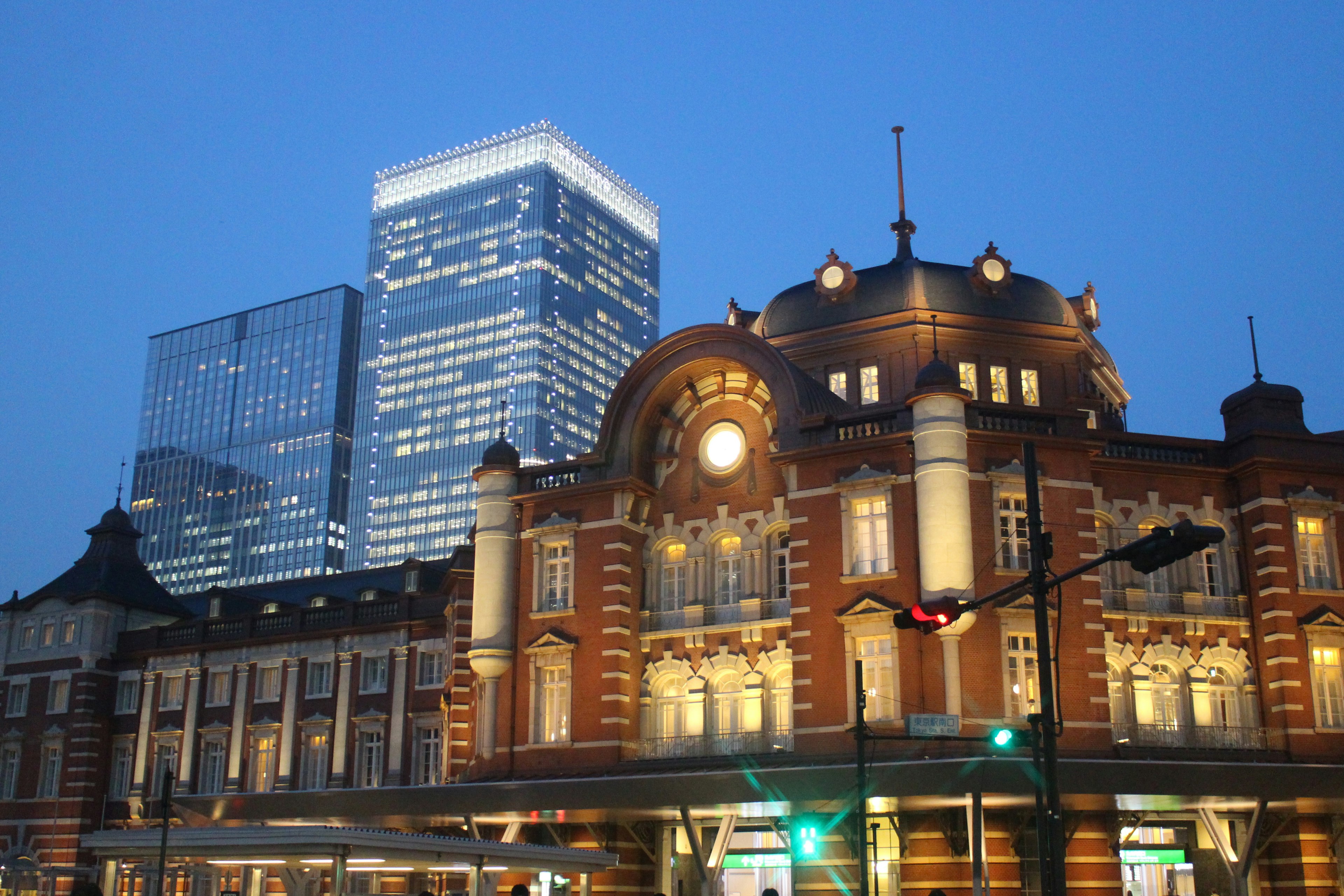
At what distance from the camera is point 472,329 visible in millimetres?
139500

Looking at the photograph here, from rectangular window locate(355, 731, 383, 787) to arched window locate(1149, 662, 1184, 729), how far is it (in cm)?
2874

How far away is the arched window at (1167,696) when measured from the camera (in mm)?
36125

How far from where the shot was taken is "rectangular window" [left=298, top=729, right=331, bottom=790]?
53406 mm

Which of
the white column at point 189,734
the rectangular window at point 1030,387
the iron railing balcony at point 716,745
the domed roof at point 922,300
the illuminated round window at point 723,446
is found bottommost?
the iron railing balcony at point 716,745

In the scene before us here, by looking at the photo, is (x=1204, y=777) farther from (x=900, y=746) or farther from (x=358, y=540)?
(x=358, y=540)

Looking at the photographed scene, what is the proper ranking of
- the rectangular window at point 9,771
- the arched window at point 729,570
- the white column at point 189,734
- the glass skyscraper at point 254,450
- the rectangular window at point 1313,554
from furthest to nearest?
the glass skyscraper at point 254,450 < the rectangular window at point 9,771 < the white column at point 189,734 < the arched window at point 729,570 < the rectangular window at point 1313,554

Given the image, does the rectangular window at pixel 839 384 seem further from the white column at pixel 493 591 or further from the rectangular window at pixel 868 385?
the white column at pixel 493 591

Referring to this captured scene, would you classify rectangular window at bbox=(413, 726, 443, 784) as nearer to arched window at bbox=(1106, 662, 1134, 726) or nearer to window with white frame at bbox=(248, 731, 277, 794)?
window with white frame at bbox=(248, 731, 277, 794)

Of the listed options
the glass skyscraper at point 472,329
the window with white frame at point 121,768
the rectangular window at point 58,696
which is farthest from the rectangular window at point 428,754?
the glass skyscraper at point 472,329

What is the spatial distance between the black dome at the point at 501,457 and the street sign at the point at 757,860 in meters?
13.2

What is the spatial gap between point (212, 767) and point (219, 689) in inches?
123

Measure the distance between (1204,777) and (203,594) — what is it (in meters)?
52.6

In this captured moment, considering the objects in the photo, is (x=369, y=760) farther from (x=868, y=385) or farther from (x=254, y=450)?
(x=254, y=450)

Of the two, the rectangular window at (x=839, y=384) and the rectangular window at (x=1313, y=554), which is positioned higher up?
the rectangular window at (x=839, y=384)
